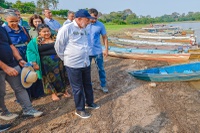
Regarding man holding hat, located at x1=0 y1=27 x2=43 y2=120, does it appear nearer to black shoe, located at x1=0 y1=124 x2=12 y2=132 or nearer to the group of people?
the group of people

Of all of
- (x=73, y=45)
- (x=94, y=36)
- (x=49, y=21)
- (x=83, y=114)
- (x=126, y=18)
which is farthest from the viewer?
(x=126, y=18)

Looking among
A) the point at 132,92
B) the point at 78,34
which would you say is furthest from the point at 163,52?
the point at 78,34

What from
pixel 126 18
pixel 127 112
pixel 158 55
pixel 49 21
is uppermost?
pixel 126 18

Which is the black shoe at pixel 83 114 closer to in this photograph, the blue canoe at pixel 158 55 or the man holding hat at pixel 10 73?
the man holding hat at pixel 10 73

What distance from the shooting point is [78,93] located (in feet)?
11.3

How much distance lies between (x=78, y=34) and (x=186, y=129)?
2451mm

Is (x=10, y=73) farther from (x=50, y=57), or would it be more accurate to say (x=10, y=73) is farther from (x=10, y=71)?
(x=50, y=57)

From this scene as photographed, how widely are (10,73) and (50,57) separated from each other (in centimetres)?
114

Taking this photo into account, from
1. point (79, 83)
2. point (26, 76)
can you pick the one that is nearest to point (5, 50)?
point (26, 76)

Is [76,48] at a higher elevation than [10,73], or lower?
higher

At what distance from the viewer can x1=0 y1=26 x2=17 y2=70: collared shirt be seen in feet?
9.80

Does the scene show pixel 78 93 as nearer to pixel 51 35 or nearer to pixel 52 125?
pixel 52 125

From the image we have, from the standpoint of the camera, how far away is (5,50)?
119 inches

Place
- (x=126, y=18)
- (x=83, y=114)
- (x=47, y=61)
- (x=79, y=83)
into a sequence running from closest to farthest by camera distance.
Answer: (x=79, y=83)
(x=83, y=114)
(x=47, y=61)
(x=126, y=18)
